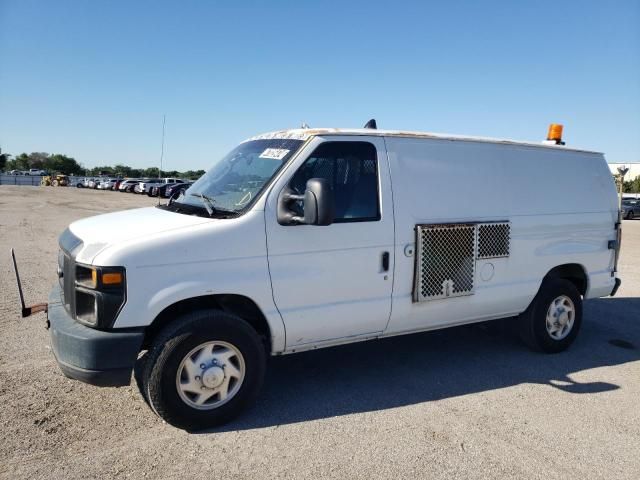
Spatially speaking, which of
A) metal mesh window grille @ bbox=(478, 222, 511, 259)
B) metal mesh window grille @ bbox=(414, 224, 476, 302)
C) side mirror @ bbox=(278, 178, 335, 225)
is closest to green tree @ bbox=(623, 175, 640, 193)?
metal mesh window grille @ bbox=(478, 222, 511, 259)

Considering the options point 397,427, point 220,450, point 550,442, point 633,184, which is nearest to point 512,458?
point 550,442

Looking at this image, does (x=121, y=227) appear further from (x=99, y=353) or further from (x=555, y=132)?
(x=555, y=132)

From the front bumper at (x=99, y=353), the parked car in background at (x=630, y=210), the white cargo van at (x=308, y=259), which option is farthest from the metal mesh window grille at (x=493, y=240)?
the parked car in background at (x=630, y=210)

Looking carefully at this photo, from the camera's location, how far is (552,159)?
17.9 feet

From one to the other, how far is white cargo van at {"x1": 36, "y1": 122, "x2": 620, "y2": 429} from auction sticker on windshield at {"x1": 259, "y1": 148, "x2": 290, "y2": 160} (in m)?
0.03

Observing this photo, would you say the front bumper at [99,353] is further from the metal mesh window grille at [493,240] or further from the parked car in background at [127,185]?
the parked car in background at [127,185]

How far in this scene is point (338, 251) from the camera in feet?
13.2

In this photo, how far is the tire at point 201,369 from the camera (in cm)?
350

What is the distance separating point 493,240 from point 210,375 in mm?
2840

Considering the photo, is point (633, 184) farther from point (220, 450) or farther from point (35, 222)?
point (220, 450)

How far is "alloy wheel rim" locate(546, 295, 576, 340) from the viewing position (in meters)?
5.45

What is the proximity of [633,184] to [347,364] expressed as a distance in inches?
3190

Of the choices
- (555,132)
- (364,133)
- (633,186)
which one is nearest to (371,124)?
(364,133)

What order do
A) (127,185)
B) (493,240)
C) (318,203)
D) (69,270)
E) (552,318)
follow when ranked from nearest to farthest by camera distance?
(318,203), (69,270), (493,240), (552,318), (127,185)
